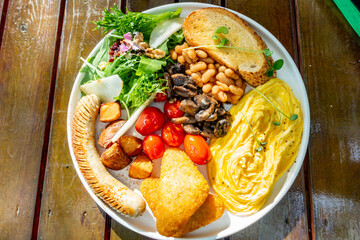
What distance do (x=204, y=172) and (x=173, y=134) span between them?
61 cm

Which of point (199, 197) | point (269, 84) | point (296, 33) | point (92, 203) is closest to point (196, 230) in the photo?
point (199, 197)

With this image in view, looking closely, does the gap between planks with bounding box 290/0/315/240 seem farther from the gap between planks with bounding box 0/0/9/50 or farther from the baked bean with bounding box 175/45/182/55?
the gap between planks with bounding box 0/0/9/50

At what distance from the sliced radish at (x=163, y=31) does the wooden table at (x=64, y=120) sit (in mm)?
641

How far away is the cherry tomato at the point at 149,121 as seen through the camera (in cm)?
340

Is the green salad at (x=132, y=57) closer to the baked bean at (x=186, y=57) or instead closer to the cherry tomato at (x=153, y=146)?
the baked bean at (x=186, y=57)

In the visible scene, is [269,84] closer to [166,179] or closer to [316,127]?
[316,127]

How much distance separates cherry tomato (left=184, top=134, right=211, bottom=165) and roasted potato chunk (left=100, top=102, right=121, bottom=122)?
0.88 meters

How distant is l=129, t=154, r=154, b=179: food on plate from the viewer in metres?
3.40

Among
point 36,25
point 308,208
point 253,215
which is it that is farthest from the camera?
point 36,25

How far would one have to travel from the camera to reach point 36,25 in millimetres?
4062

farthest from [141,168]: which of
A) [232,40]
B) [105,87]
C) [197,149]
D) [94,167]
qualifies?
[232,40]

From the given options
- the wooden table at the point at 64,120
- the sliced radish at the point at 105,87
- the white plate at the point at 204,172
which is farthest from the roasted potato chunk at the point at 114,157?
the wooden table at the point at 64,120

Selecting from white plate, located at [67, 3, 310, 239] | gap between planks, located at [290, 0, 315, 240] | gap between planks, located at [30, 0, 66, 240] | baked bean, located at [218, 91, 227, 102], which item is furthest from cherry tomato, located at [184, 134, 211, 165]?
gap between planks, located at [30, 0, 66, 240]

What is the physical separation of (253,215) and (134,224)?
1.40 meters
